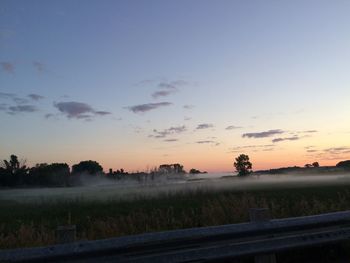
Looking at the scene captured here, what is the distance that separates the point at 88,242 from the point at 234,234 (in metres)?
1.93

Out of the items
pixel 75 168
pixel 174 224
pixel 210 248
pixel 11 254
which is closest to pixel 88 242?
pixel 11 254

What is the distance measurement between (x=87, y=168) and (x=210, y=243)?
462ft

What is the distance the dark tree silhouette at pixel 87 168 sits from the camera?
141625 millimetres

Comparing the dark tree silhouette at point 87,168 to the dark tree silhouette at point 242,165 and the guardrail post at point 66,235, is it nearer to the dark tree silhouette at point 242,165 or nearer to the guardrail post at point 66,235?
the dark tree silhouette at point 242,165

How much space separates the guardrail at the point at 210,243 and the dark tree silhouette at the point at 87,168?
444 ft

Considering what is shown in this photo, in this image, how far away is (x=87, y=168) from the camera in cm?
14400

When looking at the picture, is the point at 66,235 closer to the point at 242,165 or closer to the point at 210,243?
the point at 210,243

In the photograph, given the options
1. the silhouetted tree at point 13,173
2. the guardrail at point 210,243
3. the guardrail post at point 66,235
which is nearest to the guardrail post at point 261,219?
the guardrail at point 210,243

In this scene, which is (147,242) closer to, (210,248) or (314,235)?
(210,248)

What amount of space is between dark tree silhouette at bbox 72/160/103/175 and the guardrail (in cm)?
13546

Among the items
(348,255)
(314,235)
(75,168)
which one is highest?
(75,168)

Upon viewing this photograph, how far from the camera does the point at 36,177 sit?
12312cm

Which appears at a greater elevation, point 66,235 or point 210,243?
point 66,235

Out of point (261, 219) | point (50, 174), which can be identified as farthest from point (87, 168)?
point (261, 219)
